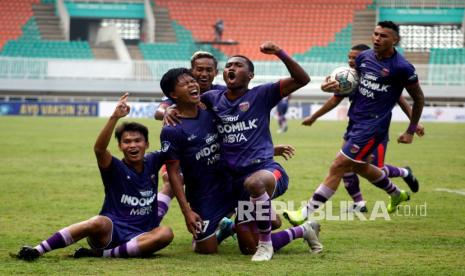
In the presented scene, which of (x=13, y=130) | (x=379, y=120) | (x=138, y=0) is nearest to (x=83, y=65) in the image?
(x=138, y=0)

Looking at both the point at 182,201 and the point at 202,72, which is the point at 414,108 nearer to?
the point at 202,72

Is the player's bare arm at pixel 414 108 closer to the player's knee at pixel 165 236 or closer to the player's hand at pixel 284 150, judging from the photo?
the player's hand at pixel 284 150

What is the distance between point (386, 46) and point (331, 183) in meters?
1.55

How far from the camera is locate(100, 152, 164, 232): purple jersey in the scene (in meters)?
7.50

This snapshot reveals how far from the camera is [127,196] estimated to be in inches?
296

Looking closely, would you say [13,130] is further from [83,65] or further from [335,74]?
[335,74]

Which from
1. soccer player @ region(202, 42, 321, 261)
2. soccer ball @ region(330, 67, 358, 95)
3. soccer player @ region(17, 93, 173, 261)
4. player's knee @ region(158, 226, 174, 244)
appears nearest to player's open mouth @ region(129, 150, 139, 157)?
soccer player @ region(17, 93, 173, 261)

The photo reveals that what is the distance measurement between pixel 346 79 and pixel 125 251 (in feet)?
10.9

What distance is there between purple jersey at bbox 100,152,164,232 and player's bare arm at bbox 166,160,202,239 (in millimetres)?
229

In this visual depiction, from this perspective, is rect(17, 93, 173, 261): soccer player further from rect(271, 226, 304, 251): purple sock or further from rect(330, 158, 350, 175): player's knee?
rect(330, 158, 350, 175): player's knee

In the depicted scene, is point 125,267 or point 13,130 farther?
point 13,130

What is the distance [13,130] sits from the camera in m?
30.0

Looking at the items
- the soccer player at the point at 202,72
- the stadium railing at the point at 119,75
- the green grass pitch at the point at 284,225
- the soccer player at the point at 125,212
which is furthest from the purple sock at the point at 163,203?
the stadium railing at the point at 119,75

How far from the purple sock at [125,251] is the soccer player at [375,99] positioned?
8.21 feet
